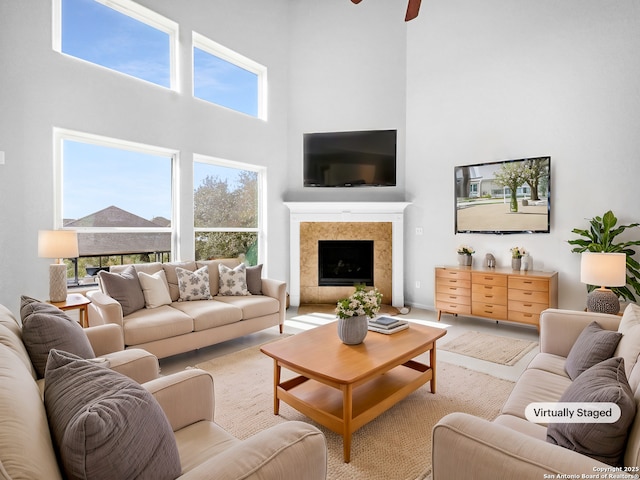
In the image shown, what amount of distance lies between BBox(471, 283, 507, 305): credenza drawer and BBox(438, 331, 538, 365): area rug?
0.44m

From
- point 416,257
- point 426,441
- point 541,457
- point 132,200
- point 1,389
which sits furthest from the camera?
point 416,257

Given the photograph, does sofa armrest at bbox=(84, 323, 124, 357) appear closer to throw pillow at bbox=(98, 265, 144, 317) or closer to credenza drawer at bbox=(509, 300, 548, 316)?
throw pillow at bbox=(98, 265, 144, 317)

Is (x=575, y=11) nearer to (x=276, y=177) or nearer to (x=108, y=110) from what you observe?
(x=276, y=177)

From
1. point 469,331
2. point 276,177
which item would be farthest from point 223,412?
point 276,177

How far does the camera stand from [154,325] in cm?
314

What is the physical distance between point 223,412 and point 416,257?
3.97m

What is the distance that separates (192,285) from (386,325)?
84.4 inches

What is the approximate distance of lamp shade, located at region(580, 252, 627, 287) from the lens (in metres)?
3.06

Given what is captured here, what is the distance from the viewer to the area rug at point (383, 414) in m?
1.97

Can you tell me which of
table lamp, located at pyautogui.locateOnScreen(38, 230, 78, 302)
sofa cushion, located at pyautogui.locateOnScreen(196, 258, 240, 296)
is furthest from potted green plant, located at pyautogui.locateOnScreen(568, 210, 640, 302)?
table lamp, located at pyautogui.locateOnScreen(38, 230, 78, 302)

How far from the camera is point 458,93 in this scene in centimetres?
519

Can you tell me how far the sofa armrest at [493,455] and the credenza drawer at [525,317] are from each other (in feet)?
11.4

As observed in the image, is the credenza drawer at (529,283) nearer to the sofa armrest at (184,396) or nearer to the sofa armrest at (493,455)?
the sofa armrest at (493,455)

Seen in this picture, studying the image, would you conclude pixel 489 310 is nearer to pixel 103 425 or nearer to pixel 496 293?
pixel 496 293
